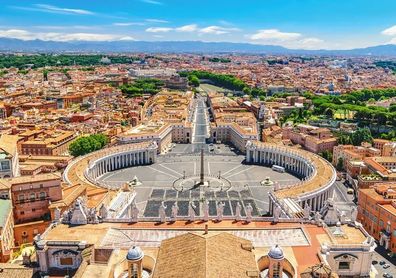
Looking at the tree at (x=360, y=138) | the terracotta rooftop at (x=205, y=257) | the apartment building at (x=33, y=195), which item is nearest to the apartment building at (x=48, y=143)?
the apartment building at (x=33, y=195)

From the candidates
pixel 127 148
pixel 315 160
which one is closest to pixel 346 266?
pixel 315 160

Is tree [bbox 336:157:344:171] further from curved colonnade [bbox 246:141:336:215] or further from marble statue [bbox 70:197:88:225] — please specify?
marble statue [bbox 70:197:88:225]

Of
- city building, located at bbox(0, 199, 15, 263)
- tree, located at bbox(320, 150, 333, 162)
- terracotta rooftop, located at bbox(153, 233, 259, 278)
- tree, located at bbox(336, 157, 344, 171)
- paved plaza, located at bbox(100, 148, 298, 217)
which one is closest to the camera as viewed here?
terracotta rooftop, located at bbox(153, 233, 259, 278)

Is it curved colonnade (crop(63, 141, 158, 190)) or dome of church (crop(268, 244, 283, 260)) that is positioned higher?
dome of church (crop(268, 244, 283, 260))

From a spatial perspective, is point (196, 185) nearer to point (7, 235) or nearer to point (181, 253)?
point (7, 235)

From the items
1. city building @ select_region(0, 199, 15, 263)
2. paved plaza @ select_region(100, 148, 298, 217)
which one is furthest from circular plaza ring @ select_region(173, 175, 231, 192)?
city building @ select_region(0, 199, 15, 263)
